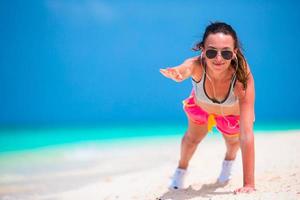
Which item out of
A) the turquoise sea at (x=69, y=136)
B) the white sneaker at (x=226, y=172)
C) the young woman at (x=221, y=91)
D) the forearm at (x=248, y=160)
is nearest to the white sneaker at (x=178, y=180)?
the young woman at (x=221, y=91)

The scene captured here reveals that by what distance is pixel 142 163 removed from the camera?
267 inches

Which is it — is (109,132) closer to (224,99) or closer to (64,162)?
(64,162)

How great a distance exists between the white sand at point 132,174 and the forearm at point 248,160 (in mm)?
128

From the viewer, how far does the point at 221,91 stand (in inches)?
137

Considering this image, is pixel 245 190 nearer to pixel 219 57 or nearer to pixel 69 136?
pixel 219 57

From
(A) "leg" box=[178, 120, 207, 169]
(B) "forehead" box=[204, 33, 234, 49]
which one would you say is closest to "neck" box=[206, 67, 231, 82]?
(B) "forehead" box=[204, 33, 234, 49]

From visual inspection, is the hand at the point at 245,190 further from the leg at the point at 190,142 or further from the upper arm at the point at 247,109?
the leg at the point at 190,142

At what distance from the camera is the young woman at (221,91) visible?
3.14 metres

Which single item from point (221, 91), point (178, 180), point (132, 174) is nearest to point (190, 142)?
point (178, 180)

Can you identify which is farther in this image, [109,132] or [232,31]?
[109,132]

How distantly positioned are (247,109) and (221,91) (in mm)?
308

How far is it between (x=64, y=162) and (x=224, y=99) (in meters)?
4.55

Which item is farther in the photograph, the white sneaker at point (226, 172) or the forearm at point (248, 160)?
the white sneaker at point (226, 172)

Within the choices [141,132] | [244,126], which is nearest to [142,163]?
[244,126]
